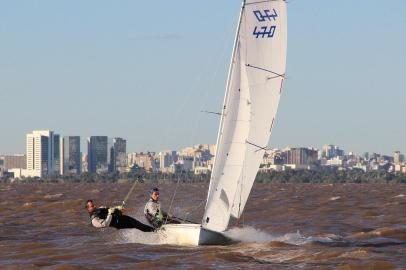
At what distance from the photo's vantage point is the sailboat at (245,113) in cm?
3231

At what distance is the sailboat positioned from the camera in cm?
3231

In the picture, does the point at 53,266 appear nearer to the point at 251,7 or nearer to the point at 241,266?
the point at 241,266

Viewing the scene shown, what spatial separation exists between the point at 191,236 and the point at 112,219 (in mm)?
2615

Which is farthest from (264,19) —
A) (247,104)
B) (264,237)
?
(264,237)

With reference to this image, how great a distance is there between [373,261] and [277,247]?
433 cm

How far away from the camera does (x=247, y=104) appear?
32844 millimetres

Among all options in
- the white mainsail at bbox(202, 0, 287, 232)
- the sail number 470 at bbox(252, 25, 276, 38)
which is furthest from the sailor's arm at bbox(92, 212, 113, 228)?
the sail number 470 at bbox(252, 25, 276, 38)

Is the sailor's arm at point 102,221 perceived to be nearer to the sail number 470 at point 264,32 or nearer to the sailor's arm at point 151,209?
the sailor's arm at point 151,209

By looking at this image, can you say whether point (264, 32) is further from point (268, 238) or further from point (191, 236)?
point (268, 238)

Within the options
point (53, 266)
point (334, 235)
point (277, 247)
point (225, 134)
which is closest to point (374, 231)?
point (334, 235)

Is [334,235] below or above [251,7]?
below

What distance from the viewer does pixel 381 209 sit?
55.7 meters

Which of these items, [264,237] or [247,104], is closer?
[247,104]

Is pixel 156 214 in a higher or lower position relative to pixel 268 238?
higher
